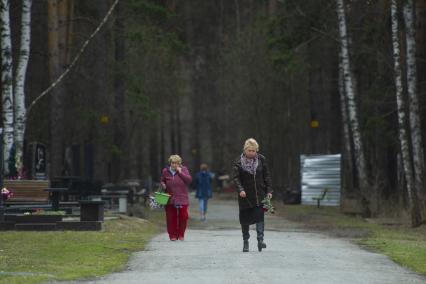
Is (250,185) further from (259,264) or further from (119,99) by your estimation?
(119,99)

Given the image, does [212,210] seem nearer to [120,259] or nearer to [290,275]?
[120,259]

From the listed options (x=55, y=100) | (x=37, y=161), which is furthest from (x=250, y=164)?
(x=55, y=100)

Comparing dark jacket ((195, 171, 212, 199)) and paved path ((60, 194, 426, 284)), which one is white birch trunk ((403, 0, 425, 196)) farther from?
paved path ((60, 194, 426, 284))

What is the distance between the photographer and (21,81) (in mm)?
31062

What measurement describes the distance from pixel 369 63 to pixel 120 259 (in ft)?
81.3

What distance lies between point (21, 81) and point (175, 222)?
9120 mm

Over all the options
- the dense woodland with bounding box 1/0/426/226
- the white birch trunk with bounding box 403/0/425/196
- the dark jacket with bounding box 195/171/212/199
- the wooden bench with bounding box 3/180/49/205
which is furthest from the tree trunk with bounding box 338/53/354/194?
the wooden bench with bounding box 3/180/49/205

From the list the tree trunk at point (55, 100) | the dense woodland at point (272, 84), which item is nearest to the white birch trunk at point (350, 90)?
the dense woodland at point (272, 84)

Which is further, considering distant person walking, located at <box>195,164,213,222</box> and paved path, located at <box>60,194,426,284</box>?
distant person walking, located at <box>195,164,213,222</box>

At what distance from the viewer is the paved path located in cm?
1544

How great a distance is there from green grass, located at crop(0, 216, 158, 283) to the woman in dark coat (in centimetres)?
199

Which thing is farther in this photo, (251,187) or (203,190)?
(203,190)

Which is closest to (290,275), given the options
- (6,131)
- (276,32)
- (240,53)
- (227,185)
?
(6,131)

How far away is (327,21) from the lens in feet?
139
